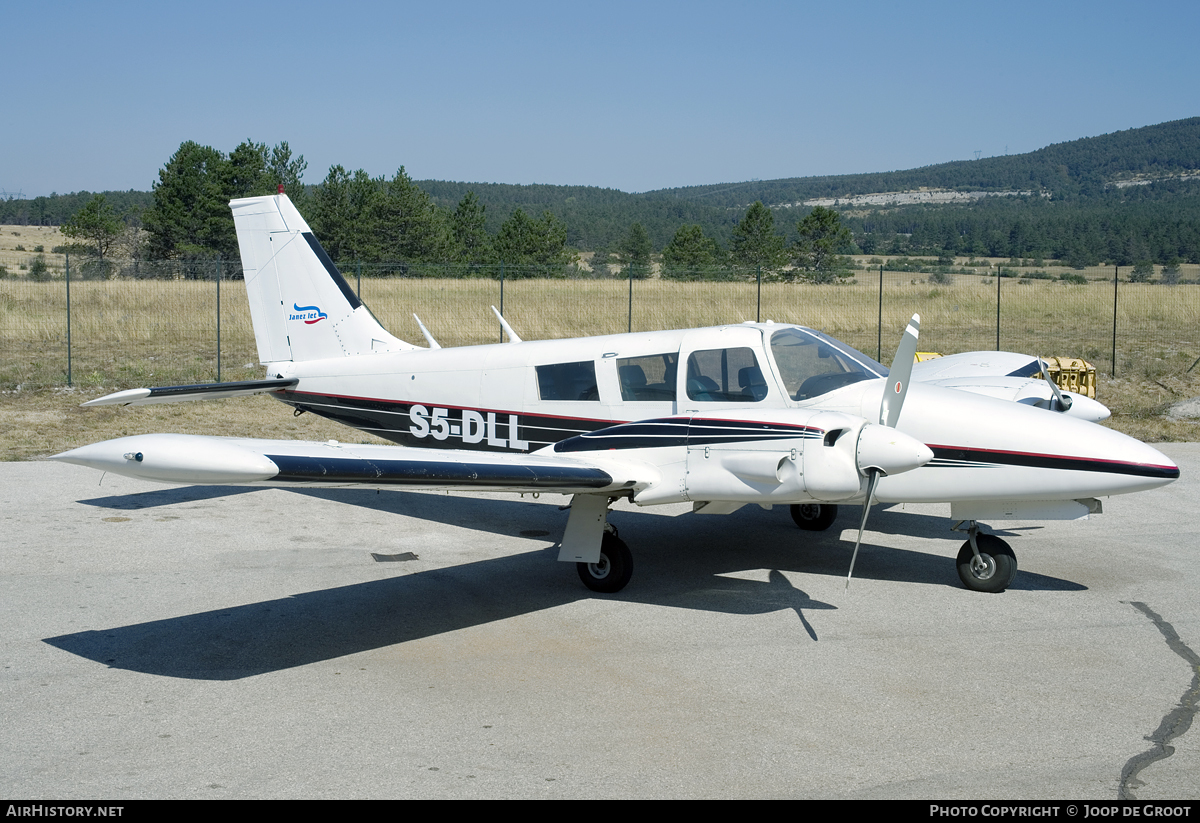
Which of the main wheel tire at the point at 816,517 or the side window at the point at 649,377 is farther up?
the side window at the point at 649,377

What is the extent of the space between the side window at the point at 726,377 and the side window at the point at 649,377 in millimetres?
253

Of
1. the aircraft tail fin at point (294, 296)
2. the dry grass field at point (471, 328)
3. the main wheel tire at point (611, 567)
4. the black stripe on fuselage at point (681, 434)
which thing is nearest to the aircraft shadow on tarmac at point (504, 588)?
the main wheel tire at point (611, 567)

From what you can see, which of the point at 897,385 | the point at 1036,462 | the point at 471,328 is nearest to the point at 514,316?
the point at 471,328

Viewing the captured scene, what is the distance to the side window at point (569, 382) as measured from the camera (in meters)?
9.52

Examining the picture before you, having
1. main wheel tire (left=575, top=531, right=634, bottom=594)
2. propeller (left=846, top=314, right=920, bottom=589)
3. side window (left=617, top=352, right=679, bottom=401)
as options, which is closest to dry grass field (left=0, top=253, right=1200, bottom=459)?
side window (left=617, top=352, right=679, bottom=401)

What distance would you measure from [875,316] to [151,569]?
29.5 meters

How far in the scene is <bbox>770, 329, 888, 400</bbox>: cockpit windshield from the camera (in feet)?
28.1

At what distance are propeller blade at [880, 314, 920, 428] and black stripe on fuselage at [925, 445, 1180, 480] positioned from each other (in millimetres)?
535

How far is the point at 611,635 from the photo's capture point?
762cm

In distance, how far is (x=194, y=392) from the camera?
10383 millimetres

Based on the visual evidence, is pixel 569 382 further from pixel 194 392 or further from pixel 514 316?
pixel 514 316

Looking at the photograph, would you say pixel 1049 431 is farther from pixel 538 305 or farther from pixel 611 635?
pixel 538 305

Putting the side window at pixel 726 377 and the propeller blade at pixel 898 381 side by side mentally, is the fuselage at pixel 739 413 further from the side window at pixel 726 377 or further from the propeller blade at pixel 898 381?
the propeller blade at pixel 898 381
